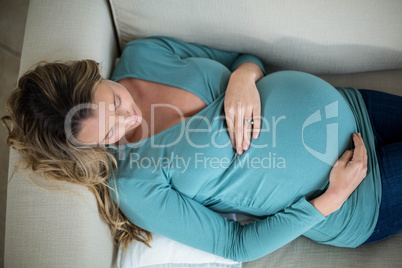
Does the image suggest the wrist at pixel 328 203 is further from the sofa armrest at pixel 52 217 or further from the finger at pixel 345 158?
the sofa armrest at pixel 52 217

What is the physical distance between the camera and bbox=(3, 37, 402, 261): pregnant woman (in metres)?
0.95

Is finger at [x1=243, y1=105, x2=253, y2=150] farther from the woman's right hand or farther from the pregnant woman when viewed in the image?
the woman's right hand

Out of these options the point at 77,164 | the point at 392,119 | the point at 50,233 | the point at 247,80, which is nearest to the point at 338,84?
the point at 392,119

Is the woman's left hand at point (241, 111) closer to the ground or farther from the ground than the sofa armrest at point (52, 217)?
farther from the ground

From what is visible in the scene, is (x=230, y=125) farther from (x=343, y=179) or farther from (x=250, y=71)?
(x=343, y=179)

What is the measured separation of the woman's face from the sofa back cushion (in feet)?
1.28

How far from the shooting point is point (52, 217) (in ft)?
3.00

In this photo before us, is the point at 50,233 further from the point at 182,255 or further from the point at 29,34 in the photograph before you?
the point at 29,34

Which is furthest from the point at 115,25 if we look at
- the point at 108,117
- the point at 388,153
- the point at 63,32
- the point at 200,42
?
the point at 388,153

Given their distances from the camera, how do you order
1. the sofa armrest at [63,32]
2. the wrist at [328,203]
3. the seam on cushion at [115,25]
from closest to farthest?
the wrist at [328,203] → the sofa armrest at [63,32] → the seam on cushion at [115,25]

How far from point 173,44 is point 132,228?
661mm

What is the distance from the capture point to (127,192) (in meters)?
0.96

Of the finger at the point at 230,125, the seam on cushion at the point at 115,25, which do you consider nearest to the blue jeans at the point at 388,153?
the finger at the point at 230,125

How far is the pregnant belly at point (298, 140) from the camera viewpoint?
0.97 meters
